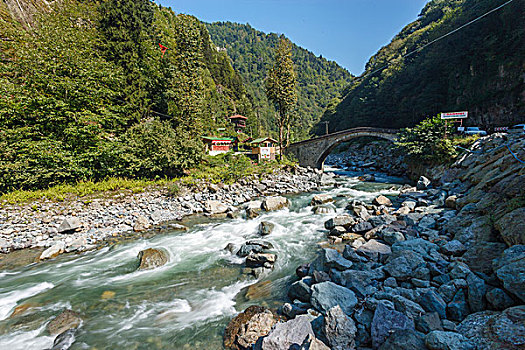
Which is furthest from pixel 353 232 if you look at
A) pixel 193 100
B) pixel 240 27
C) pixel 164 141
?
pixel 240 27

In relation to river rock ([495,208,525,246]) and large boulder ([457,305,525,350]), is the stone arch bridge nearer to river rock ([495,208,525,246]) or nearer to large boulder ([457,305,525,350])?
river rock ([495,208,525,246])

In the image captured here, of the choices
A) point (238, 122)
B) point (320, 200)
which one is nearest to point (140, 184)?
point (320, 200)

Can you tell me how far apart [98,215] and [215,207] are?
6101 mm

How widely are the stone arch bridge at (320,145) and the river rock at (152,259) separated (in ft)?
75.4

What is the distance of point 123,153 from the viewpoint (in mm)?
14492

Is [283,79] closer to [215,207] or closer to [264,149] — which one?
[264,149]

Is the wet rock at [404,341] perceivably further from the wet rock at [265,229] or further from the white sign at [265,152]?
the white sign at [265,152]

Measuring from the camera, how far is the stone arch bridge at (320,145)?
23.6 metres

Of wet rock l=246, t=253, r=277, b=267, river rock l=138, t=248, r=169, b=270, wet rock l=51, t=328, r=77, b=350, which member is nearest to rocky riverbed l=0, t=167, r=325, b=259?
river rock l=138, t=248, r=169, b=270

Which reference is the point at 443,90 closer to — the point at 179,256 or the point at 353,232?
the point at 353,232

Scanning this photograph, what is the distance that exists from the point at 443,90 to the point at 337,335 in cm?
4254

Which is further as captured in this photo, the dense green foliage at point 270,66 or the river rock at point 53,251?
the dense green foliage at point 270,66

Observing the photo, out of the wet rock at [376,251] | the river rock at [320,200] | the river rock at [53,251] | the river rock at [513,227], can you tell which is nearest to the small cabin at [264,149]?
the river rock at [320,200]

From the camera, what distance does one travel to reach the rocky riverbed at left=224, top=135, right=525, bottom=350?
2.90 metres
